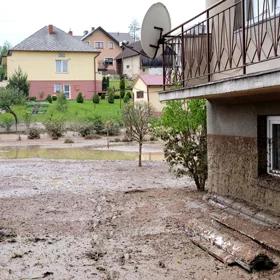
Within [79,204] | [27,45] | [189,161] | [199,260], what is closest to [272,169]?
[199,260]

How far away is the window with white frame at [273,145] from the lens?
8.78 metres

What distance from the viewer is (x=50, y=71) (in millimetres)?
65000

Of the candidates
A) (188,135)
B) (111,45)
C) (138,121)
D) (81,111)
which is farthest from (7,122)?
(111,45)

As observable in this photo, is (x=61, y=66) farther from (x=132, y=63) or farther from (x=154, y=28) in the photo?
(x=154, y=28)

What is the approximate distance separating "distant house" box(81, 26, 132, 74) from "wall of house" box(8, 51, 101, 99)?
2645 cm

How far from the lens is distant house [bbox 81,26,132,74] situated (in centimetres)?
9394

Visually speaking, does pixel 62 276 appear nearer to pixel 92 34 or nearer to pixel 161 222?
pixel 161 222

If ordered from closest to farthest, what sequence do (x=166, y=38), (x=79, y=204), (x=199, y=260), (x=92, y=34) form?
(x=199, y=260), (x=166, y=38), (x=79, y=204), (x=92, y=34)

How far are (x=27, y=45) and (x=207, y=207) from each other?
57128mm

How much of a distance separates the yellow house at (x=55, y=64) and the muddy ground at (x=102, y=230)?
49.6 m

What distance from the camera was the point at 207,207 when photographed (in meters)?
10.5

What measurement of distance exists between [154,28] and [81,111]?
140 ft

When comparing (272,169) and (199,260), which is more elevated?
(272,169)

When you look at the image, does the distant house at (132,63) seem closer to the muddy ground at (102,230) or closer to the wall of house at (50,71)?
the wall of house at (50,71)
